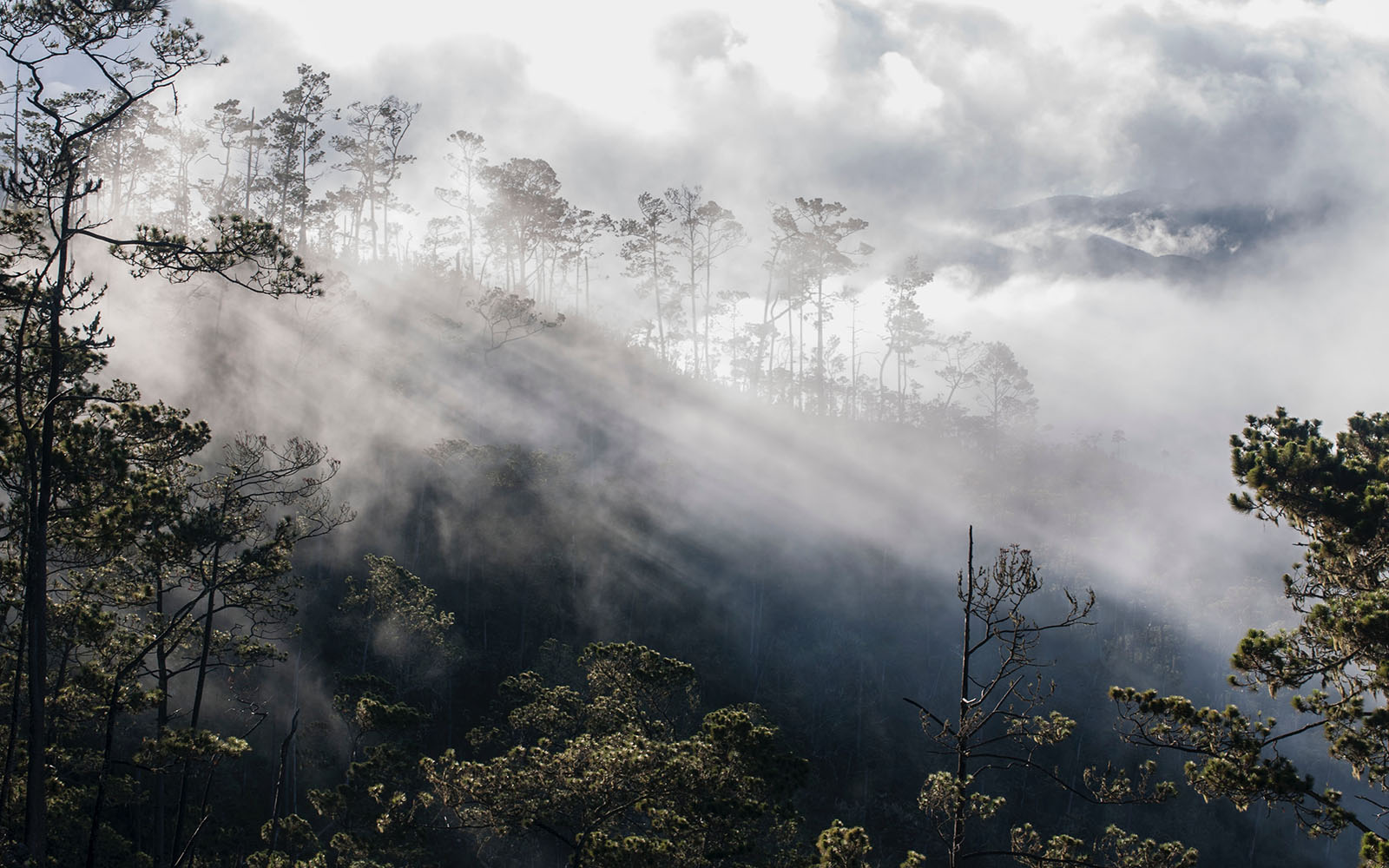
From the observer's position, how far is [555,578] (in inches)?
1531

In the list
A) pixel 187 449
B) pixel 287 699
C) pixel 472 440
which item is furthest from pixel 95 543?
pixel 472 440

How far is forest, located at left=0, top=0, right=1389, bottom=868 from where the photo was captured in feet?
30.2

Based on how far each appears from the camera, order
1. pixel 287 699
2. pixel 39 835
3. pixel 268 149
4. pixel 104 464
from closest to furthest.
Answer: pixel 39 835 → pixel 104 464 → pixel 287 699 → pixel 268 149

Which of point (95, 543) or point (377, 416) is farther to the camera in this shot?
point (377, 416)

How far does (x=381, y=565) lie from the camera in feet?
80.7

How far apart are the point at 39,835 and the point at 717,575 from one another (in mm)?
38382

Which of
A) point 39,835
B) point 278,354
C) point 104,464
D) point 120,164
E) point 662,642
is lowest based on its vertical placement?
point 662,642

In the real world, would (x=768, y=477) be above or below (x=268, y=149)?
below

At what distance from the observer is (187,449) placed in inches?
487

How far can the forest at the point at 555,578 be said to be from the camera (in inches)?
363

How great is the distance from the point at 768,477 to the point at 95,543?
1798 inches

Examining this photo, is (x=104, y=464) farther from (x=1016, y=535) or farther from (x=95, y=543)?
(x=1016, y=535)

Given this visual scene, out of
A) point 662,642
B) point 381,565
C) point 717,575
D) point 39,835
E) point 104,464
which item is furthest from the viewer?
point 717,575

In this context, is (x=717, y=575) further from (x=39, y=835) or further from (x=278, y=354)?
(x=39, y=835)
